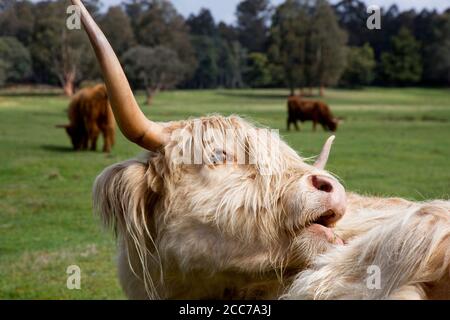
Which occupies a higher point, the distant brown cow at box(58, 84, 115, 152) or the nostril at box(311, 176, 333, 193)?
the nostril at box(311, 176, 333, 193)

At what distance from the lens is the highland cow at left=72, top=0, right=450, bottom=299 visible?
278 centimetres

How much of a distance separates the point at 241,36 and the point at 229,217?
106 feet

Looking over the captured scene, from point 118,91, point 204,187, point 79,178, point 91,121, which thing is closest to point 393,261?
point 204,187

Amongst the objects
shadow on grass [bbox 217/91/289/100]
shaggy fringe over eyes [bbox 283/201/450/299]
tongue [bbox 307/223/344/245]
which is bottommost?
shadow on grass [bbox 217/91/289/100]

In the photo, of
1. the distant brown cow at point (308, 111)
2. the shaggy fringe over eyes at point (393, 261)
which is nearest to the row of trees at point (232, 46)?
the distant brown cow at point (308, 111)

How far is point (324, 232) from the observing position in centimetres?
275

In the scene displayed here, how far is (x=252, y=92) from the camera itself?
46438 millimetres

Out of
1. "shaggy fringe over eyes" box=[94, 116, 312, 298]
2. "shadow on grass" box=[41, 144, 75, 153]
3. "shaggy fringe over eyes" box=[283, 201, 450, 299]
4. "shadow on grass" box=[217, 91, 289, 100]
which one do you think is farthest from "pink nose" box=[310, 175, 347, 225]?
"shadow on grass" box=[217, 91, 289, 100]

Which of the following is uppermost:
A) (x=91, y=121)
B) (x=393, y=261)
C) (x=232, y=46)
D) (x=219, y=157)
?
(x=232, y=46)

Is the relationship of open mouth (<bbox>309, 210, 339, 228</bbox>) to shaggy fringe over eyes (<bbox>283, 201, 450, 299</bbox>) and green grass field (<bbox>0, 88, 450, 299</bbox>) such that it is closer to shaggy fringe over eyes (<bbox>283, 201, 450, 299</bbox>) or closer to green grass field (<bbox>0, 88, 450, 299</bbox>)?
shaggy fringe over eyes (<bbox>283, 201, 450, 299</bbox>)

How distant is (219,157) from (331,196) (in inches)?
22.9

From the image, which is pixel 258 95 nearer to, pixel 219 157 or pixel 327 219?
pixel 219 157

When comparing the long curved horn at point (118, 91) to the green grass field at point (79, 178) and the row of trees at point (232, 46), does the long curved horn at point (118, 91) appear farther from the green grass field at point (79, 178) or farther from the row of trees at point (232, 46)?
the row of trees at point (232, 46)

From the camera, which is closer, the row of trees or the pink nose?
the pink nose
